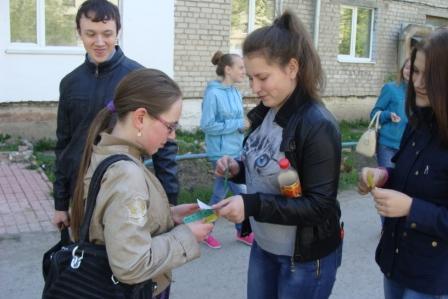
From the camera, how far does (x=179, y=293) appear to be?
3766 millimetres

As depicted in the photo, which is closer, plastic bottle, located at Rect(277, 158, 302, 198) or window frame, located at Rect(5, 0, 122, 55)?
plastic bottle, located at Rect(277, 158, 302, 198)

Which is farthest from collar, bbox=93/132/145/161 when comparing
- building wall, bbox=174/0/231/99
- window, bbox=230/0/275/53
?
window, bbox=230/0/275/53

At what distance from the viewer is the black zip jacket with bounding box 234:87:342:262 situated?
194 centimetres

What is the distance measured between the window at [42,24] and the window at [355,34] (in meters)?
6.08

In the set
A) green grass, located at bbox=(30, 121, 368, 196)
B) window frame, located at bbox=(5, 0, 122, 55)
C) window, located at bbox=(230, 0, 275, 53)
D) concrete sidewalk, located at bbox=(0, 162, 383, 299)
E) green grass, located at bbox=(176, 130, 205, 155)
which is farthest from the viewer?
window, located at bbox=(230, 0, 275, 53)

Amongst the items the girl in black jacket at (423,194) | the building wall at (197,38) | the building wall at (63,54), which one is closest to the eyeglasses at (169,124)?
the girl in black jacket at (423,194)

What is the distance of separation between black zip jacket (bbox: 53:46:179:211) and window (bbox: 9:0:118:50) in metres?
5.83

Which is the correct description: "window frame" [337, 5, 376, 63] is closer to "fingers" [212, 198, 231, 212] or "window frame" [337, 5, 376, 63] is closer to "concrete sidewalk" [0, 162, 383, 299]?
"concrete sidewalk" [0, 162, 383, 299]

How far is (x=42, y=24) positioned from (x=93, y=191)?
23.7ft

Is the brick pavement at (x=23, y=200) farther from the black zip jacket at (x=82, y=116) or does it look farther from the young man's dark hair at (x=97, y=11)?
the young man's dark hair at (x=97, y=11)

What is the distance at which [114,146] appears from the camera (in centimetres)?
186

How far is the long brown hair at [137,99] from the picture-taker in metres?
1.88

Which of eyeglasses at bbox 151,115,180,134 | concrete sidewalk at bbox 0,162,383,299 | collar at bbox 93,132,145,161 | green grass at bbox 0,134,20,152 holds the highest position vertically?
eyeglasses at bbox 151,115,180,134

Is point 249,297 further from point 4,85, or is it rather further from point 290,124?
point 4,85
